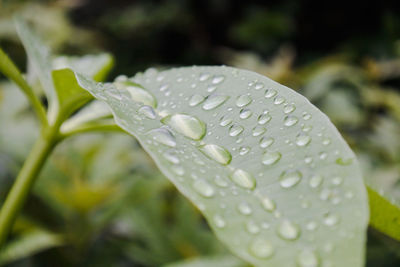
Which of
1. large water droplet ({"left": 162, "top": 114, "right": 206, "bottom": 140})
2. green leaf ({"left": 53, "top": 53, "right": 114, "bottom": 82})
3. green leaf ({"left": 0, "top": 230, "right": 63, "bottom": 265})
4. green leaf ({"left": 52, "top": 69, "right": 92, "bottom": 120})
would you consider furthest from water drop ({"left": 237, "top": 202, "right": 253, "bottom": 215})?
green leaf ({"left": 0, "top": 230, "right": 63, "bottom": 265})

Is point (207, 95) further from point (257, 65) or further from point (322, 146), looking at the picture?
point (257, 65)

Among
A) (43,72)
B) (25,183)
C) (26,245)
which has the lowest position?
(26,245)

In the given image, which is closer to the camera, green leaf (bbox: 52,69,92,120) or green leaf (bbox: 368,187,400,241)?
green leaf (bbox: 368,187,400,241)

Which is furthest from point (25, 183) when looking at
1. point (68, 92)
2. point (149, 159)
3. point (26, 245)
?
point (149, 159)

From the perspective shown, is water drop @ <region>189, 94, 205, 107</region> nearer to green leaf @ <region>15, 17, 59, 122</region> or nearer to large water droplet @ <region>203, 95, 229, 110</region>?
large water droplet @ <region>203, 95, 229, 110</region>

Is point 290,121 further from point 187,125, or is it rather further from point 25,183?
point 25,183
